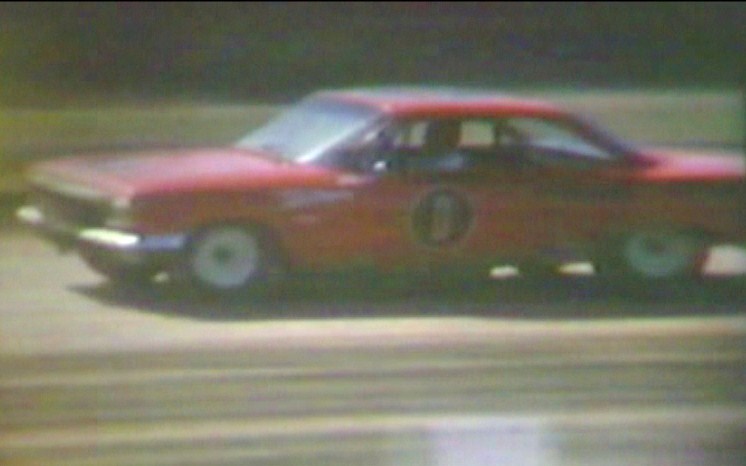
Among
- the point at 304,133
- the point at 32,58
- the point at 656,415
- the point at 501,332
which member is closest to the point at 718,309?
the point at 501,332

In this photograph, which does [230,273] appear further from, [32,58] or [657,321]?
[32,58]

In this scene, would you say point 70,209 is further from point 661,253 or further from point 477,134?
point 661,253

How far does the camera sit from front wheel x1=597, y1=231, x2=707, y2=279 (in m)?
13.2

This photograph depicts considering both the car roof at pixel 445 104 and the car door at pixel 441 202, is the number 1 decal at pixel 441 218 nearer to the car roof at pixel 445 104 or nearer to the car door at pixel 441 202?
the car door at pixel 441 202

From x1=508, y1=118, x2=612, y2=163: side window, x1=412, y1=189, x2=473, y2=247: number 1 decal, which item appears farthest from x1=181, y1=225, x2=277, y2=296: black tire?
x1=508, y1=118, x2=612, y2=163: side window

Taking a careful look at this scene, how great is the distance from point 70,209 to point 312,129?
1525 mm

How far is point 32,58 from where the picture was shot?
83.9ft

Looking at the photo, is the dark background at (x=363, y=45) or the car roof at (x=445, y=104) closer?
the car roof at (x=445, y=104)

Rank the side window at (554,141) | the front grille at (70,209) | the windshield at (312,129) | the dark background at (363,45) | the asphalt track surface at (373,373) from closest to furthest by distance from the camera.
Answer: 1. the asphalt track surface at (373,373)
2. the front grille at (70,209)
3. the windshield at (312,129)
4. the side window at (554,141)
5. the dark background at (363,45)

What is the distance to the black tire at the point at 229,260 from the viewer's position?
12.3 m

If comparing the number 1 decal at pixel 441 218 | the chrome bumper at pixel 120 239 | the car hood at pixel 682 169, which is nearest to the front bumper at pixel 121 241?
the chrome bumper at pixel 120 239

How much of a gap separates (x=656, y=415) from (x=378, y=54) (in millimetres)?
17617

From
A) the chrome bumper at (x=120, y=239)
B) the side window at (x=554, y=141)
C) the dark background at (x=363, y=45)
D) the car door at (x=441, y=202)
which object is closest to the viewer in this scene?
the chrome bumper at (x=120, y=239)

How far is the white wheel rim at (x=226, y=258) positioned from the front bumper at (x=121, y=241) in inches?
5.9
